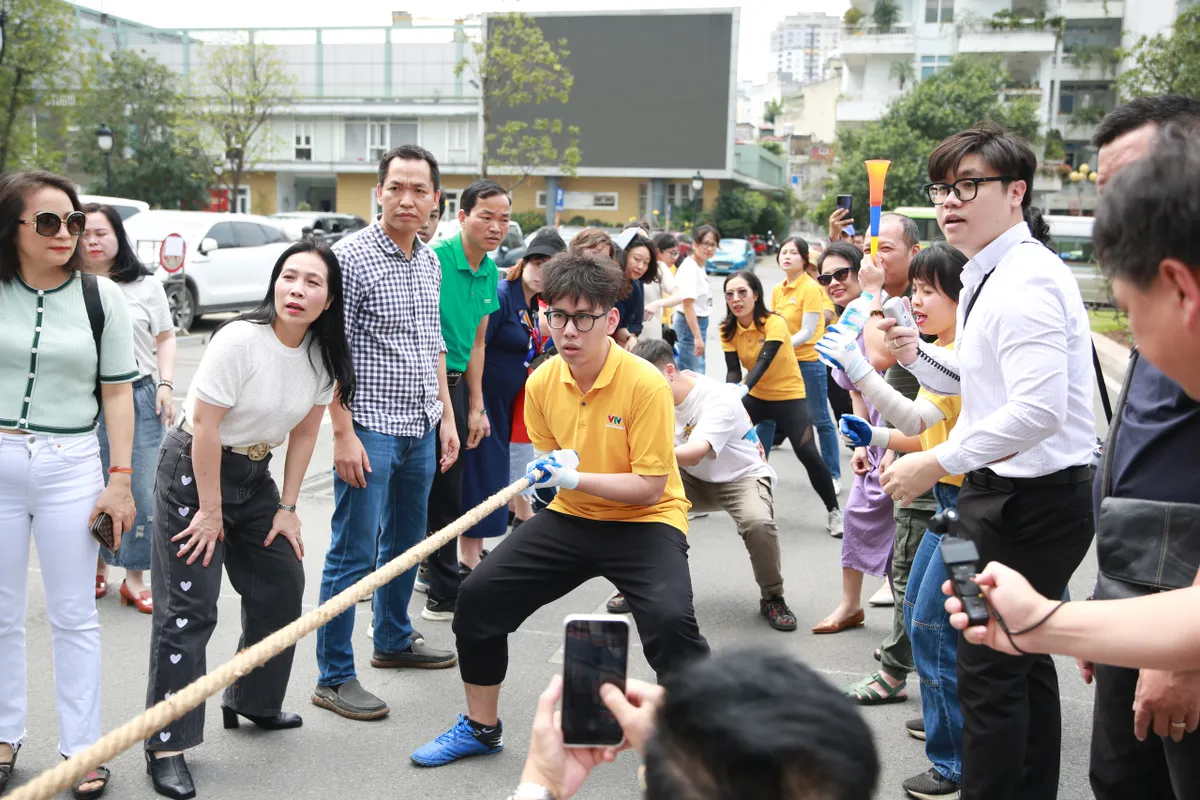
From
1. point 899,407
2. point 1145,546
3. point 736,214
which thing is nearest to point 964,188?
point 899,407

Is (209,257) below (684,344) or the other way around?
the other way around

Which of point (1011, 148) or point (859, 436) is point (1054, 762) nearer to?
point (859, 436)

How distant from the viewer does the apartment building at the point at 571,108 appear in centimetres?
5231

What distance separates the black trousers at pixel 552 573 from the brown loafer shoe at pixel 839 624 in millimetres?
1829

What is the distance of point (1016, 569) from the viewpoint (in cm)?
300

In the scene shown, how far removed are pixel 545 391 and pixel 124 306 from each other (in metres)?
1.55

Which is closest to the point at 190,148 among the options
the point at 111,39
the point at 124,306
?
the point at 111,39

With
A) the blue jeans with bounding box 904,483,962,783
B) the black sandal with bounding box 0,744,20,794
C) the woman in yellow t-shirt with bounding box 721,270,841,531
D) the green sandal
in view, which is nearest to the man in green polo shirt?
the green sandal

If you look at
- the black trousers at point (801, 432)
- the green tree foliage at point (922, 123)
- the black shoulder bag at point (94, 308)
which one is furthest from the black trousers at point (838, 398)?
the green tree foliage at point (922, 123)

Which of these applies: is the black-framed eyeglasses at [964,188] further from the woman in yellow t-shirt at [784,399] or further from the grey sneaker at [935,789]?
the woman in yellow t-shirt at [784,399]

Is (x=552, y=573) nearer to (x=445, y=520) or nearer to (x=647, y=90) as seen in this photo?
(x=445, y=520)

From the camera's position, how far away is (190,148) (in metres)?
38.5

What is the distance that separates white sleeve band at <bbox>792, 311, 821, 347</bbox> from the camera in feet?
26.4

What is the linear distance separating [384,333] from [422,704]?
5.15ft
